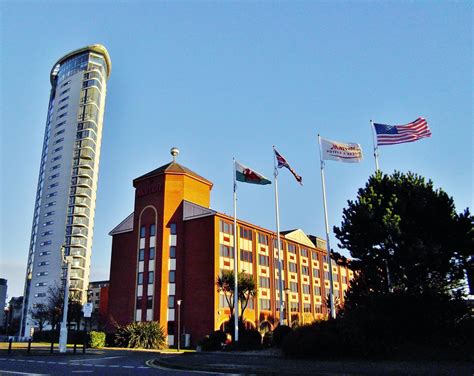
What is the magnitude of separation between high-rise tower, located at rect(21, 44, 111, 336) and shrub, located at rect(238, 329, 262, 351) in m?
70.1

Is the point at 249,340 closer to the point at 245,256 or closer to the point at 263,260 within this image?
the point at 245,256

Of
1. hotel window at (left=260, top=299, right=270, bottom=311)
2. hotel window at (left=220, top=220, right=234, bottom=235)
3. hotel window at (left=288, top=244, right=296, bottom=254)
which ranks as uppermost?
hotel window at (left=220, top=220, right=234, bottom=235)

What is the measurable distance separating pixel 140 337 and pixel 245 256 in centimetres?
1778

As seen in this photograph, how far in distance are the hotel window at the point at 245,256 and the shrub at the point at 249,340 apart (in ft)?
56.1

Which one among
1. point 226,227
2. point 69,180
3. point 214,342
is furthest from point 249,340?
point 69,180

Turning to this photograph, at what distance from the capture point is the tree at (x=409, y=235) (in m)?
25.0

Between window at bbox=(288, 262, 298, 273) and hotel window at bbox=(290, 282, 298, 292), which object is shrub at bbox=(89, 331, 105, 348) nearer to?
hotel window at bbox=(290, 282, 298, 292)

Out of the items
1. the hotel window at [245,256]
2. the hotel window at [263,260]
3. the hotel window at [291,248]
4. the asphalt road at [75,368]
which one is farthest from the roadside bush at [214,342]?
the hotel window at [291,248]

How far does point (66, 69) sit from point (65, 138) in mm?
26146

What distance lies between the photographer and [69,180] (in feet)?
353

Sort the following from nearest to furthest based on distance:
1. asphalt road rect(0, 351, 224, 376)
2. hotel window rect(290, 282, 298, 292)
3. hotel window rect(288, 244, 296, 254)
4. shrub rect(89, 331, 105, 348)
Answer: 1. asphalt road rect(0, 351, 224, 376)
2. shrub rect(89, 331, 105, 348)
3. hotel window rect(290, 282, 298, 292)
4. hotel window rect(288, 244, 296, 254)

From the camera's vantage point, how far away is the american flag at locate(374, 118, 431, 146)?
91.0ft

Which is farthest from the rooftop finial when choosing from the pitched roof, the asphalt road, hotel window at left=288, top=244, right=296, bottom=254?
the asphalt road

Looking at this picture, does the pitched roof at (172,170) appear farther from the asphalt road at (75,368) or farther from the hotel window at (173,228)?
the asphalt road at (75,368)
